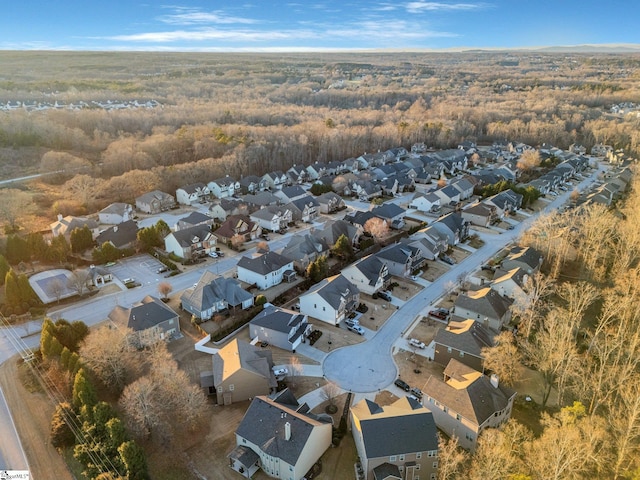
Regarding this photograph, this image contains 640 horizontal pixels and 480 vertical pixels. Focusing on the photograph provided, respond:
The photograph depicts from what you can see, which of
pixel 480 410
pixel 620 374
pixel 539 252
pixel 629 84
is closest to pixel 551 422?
pixel 480 410

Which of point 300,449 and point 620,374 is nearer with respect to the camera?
point 300,449

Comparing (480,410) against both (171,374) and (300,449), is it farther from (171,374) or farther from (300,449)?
(171,374)

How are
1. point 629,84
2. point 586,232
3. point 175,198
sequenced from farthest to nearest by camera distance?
1. point 629,84
2. point 175,198
3. point 586,232

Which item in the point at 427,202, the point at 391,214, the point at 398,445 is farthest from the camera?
the point at 427,202

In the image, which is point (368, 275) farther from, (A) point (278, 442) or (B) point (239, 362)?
(A) point (278, 442)

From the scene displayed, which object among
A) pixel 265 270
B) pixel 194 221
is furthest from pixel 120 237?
pixel 265 270

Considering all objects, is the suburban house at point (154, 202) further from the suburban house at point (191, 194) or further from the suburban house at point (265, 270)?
the suburban house at point (265, 270)

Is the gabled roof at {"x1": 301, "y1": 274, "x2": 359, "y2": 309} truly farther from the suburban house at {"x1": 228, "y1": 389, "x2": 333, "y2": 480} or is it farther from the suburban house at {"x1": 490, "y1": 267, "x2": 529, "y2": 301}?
the suburban house at {"x1": 490, "y1": 267, "x2": 529, "y2": 301}

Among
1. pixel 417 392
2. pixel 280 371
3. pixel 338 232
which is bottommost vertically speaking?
pixel 417 392
